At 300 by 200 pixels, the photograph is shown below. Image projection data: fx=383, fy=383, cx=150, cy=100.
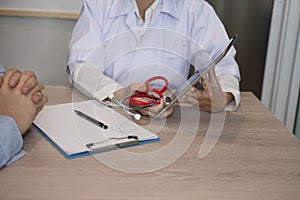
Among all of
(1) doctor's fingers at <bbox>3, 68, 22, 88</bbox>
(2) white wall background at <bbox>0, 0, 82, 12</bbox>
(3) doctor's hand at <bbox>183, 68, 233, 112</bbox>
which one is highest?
(1) doctor's fingers at <bbox>3, 68, 22, 88</bbox>

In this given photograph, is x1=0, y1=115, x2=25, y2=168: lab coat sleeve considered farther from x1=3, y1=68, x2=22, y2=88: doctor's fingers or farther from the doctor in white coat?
the doctor in white coat

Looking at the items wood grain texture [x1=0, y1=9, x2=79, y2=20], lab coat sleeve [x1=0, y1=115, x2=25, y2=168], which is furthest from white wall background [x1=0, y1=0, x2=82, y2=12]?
lab coat sleeve [x1=0, y1=115, x2=25, y2=168]

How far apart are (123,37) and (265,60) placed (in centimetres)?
95

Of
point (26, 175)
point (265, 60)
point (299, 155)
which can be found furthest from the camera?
point (265, 60)

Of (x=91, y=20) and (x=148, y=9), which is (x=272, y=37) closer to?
(x=148, y=9)

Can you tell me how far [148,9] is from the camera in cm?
122

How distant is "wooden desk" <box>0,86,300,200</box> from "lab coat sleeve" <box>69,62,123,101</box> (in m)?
0.26

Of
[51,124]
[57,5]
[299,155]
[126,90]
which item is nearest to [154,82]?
[126,90]

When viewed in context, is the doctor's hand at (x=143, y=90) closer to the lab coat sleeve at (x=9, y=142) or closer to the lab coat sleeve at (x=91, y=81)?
the lab coat sleeve at (x=91, y=81)

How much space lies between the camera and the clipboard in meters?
0.73

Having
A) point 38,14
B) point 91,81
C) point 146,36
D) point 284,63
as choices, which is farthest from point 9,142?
point 284,63

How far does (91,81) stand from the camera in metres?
1.07

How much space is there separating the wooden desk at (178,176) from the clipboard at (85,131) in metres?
0.02

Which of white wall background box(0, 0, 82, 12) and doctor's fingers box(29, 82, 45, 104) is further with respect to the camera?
white wall background box(0, 0, 82, 12)
